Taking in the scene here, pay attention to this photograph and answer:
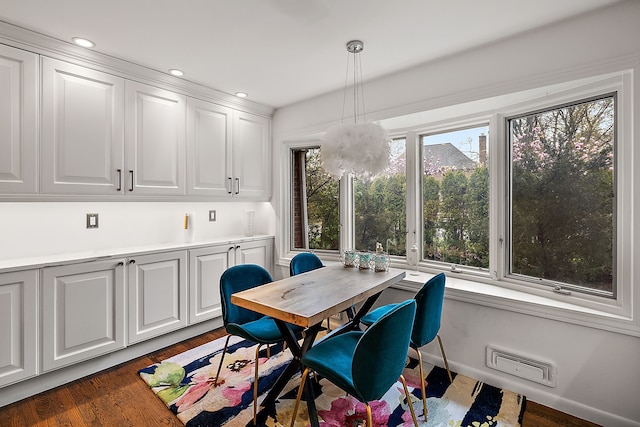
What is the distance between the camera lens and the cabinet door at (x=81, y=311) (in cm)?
219

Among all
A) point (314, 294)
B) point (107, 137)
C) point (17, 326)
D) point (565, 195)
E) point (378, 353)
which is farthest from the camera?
point (107, 137)

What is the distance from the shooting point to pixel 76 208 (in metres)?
2.68

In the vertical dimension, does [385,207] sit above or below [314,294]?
above

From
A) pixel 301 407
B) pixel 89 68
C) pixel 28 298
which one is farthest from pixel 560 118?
pixel 28 298

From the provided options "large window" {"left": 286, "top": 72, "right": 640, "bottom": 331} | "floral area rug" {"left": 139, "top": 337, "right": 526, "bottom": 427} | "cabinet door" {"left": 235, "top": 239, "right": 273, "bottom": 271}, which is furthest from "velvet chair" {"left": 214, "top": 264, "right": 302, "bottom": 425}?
"large window" {"left": 286, "top": 72, "right": 640, "bottom": 331}

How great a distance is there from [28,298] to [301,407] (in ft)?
6.67

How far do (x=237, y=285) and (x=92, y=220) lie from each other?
1580 mm

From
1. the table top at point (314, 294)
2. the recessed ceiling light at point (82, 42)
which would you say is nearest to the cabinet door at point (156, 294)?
the table top at point (314, 294)

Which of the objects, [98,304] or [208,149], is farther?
[208,149]

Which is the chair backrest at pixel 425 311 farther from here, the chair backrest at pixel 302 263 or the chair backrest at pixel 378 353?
the chair backrest at pixel 302 263

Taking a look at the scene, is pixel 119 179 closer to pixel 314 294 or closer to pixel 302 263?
pixel 302 263

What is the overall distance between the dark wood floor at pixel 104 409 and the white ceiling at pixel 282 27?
260 centimetres

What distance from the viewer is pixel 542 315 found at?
2.07 metres

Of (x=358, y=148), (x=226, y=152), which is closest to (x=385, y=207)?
(x=358, y=148)
